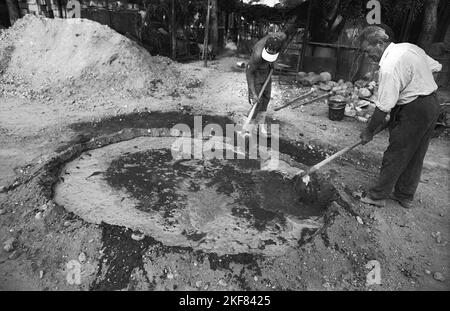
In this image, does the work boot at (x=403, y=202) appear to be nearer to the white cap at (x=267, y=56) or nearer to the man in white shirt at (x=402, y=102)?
the man in white shirt at (x=402, y=102)

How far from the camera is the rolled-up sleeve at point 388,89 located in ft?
10.8

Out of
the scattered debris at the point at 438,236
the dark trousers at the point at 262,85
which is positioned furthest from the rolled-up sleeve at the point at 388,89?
the dark trousers at the point at 262,85

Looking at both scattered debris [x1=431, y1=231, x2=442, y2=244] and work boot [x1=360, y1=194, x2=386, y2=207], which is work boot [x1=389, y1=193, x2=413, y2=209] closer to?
work boot [x1=360, y1=194, x2=386, y2=207]

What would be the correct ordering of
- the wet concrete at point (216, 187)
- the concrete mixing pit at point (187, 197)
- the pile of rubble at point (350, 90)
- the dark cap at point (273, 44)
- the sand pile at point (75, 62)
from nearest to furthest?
the concrete mixing pit at point (187, 197) → the wet concrete at point (216, 187) → the dark cap at point (273, 44) → the pile of rubble at point (350, 90) → the sand pile at point (75, 62)

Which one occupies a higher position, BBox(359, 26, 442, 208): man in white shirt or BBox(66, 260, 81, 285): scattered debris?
BBox(359, 26, 442, 208): man in white shirt

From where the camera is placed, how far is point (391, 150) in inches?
146

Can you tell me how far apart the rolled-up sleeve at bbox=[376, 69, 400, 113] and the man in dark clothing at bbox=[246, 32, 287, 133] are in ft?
6.36

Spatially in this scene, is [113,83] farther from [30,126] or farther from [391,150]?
[391,150]

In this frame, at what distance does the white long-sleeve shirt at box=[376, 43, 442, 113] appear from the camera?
3273 mm

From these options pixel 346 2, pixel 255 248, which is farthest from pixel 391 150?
pixel 346 2

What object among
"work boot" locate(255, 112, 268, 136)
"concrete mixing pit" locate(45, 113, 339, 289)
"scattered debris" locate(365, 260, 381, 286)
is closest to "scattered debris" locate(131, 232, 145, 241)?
"concrete mixing pit" locate(45, 113, 339, 289)

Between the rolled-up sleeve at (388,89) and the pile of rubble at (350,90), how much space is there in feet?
11.2

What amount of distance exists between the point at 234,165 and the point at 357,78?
617 cm

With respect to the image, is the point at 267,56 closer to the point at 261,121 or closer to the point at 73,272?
the point at 261,121
